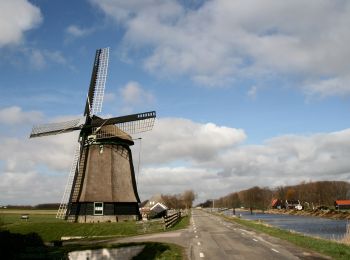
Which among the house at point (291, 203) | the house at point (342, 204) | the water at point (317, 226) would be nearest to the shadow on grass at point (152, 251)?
the water at point (317, 226)

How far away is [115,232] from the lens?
34094 mm

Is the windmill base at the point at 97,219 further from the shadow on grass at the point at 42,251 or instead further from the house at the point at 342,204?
the house at the point at 342,204

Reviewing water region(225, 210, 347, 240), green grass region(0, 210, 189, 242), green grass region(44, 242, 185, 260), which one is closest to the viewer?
green grass region(44, 242, 185, 260)

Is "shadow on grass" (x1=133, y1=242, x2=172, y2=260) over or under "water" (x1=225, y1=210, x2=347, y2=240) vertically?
over

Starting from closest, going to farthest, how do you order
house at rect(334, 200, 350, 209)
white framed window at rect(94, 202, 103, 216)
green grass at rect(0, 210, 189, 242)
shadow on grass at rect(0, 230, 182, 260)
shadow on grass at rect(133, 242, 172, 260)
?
shadow on grass at rect(0, 230, 182, 260), shadow on grass at rect(133, 242, 172, 260), green grass at rect(0, 210, 189, 242), white framed window at rect(94, 202, 103, 216), house at rect(334, 200, 350, 209)

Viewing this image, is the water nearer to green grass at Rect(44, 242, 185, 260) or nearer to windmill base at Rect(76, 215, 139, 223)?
green grass at Rect(44, 242, 185, 260)

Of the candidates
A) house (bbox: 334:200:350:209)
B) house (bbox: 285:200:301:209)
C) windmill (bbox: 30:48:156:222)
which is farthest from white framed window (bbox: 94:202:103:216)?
house (bbox: 285:200:301:209)

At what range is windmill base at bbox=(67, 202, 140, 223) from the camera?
4078 centimetres

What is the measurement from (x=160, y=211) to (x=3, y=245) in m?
51.2

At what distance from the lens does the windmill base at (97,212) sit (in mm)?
40781

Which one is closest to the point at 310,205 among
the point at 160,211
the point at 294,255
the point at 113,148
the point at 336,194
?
the point at 336,194

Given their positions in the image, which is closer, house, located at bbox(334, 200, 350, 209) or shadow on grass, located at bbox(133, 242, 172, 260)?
shadow on grass, located at bbox(133, 242, 172, 260)

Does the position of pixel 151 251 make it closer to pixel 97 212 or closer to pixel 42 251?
pixel 42 251

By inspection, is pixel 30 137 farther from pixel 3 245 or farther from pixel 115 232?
pixel 3 245
